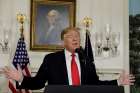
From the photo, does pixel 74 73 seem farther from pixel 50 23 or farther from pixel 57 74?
pixel 50 23

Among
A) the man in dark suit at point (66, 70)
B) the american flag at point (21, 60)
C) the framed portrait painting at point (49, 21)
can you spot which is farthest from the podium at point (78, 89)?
the framed portrait painting at point (49, 21)

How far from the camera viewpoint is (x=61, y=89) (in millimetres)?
1591

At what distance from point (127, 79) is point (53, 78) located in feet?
2.43

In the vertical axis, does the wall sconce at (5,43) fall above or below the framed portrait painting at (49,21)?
below

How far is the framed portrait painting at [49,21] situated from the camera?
5.99 m

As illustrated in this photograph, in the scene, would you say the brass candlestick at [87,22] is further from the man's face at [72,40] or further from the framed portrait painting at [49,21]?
the man's face at [72,40]

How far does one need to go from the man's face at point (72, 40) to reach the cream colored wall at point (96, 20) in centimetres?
286

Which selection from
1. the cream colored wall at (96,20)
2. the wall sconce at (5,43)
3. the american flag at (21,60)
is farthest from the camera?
the cream colored wall at (96,20)

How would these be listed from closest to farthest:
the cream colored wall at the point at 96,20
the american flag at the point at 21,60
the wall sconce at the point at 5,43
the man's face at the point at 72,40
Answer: the man's face at the point at 72,40 < the american flag at the point at 21,60 < the wall sconce at the point at 5,43 < the cream colored wall at the point at 96,20

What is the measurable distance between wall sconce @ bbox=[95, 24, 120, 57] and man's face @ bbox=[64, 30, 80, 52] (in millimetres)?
2963

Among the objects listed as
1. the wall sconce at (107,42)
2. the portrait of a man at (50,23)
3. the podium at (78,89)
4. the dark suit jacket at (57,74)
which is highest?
the portrait of a man at (50,23)

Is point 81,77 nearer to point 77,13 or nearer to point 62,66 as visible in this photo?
point 62,66

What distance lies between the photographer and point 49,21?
6094mm

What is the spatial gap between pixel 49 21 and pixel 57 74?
308 centimetres
